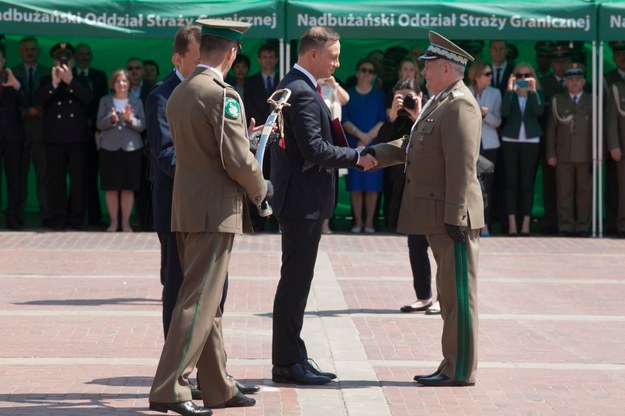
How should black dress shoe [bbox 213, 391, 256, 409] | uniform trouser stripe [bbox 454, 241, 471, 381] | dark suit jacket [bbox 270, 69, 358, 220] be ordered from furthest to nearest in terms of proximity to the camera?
uniform trouser stripe [bbox 454, 241, 471, 381], dark suit jacket [bbox 270, 69, 358, 220], black dress shoe [bbox 213, 391, 256, 409]

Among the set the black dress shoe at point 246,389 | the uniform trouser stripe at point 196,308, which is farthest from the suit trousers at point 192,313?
the black dress shoe at point 246,389

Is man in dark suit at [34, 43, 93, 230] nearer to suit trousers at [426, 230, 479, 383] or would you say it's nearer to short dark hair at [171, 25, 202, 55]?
short dark hair at [171, 25, 202, 55]

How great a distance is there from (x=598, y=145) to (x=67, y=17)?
667cm

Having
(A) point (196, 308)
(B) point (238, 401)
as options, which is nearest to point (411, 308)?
(B) point (238, 401)

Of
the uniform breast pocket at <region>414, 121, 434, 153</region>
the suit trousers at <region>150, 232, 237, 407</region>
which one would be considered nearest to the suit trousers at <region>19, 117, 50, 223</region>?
the uniform breast pocket at <region>414, 121, 434, 153</region>

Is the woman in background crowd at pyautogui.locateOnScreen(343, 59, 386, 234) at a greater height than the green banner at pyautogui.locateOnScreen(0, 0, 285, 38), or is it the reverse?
the green banner at pyautogui.locateOnScreen(0, 0, 285, 38)

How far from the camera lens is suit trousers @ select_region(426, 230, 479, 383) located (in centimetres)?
766

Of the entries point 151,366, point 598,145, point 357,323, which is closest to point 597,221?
point 598,145

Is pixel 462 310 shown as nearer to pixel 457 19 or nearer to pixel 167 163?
pixel 167 163

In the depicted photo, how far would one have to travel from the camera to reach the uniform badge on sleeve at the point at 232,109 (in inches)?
259

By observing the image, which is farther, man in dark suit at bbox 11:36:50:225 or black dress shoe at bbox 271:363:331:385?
man in dark suit at bbox 11:36:50:225

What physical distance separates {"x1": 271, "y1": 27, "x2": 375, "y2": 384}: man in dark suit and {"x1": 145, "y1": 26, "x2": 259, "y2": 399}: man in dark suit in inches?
17.7

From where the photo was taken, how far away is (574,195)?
55.5 feet

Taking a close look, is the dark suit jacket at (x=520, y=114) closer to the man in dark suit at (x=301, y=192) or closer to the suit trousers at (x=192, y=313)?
the man in dark suit at (x=301, y=192)
